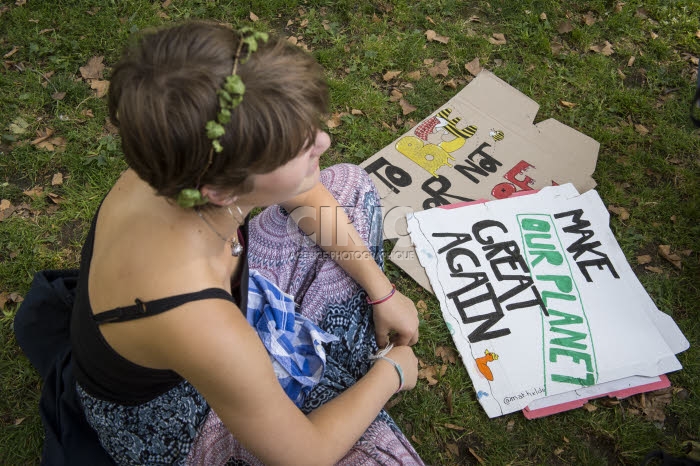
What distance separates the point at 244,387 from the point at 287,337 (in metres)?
0.60

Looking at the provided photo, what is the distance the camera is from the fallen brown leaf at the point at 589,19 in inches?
150

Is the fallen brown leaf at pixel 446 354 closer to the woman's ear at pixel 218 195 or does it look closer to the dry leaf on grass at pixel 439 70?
the woman's ear at pixel 218 195

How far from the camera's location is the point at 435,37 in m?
3.72

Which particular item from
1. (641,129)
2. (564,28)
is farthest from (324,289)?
(564,28)

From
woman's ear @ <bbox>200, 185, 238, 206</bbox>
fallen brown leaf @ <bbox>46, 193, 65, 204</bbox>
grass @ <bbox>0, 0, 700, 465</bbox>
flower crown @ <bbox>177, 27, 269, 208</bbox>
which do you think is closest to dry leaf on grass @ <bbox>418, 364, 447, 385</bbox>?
grass @ <bbox>0, 0, 700, 465</bbox>

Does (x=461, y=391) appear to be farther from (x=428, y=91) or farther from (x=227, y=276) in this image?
(x=428, y=91)

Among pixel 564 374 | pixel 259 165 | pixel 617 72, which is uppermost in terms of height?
pixel 259 165

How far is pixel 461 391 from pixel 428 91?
199cm

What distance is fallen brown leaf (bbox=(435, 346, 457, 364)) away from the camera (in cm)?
259

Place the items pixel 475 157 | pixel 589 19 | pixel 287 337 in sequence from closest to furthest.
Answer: pixel 287 337 → pixel 475 157 → pixel 589 19

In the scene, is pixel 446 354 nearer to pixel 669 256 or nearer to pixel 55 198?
pixel 669 256

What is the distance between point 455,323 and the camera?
2.62 m

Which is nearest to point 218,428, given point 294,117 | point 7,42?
point 294,117

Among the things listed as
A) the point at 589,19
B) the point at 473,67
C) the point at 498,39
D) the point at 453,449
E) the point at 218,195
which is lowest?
the point at 453,449
